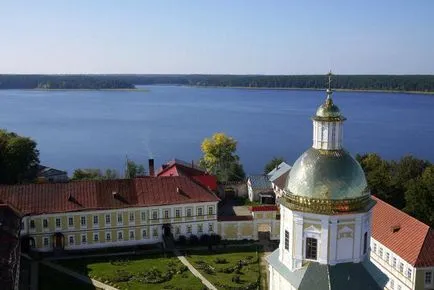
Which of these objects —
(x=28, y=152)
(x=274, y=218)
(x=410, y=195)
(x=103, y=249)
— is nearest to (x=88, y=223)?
(x=103, y=249)

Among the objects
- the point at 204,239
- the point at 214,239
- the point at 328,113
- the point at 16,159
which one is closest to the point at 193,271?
the point at 204,239

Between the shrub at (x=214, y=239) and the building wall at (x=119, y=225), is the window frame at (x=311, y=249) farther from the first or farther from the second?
the building wall at (x=119, y=225)

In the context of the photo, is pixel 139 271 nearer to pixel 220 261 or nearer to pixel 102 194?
pixel 220 261

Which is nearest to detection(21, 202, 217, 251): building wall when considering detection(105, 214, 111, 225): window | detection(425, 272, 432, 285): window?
detection(105, 214, 111, 225): window

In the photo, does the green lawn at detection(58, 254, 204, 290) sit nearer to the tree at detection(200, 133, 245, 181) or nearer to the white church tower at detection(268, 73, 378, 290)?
the white church tower at detection(268, 73, 378, 290)

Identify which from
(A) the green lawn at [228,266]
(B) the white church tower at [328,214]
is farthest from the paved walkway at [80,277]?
(B) the white church tower at [328,214]

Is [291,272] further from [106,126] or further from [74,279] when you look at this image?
[106,126]
